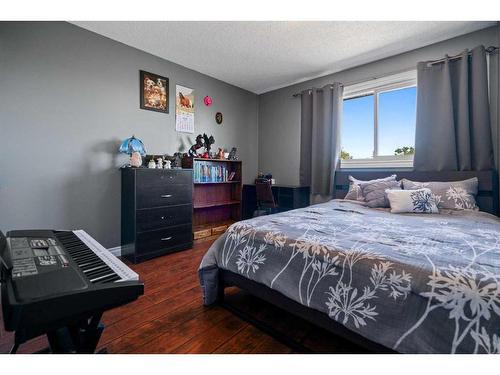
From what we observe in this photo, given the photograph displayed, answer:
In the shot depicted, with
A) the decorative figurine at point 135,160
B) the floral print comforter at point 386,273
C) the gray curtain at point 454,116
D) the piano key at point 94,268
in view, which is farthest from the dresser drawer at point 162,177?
the gray curtain at point 454,116

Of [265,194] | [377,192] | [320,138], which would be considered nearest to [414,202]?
[377,192]

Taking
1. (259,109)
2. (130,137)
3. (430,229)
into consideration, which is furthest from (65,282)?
(259,109)

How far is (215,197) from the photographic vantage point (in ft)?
12.7

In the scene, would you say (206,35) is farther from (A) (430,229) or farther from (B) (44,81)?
(A) (430,229)

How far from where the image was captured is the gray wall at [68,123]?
6.66 feet

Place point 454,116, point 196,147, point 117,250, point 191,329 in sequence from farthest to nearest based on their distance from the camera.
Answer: point 196,147, point 117,250, point 454,116, point 191,329

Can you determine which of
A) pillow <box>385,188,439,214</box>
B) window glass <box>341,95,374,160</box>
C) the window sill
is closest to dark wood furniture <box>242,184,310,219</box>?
the window sill

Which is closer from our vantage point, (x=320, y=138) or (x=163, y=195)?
(x=163, y=195)

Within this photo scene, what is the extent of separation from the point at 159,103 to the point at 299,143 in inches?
89.0

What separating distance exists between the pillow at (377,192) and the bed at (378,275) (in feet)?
2.00

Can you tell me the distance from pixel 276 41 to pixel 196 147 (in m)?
1.68

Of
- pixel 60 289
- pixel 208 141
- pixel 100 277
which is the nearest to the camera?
pixel 60 289

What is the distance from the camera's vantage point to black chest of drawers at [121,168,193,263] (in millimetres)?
2459

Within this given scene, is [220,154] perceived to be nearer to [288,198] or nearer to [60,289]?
[288,198]
